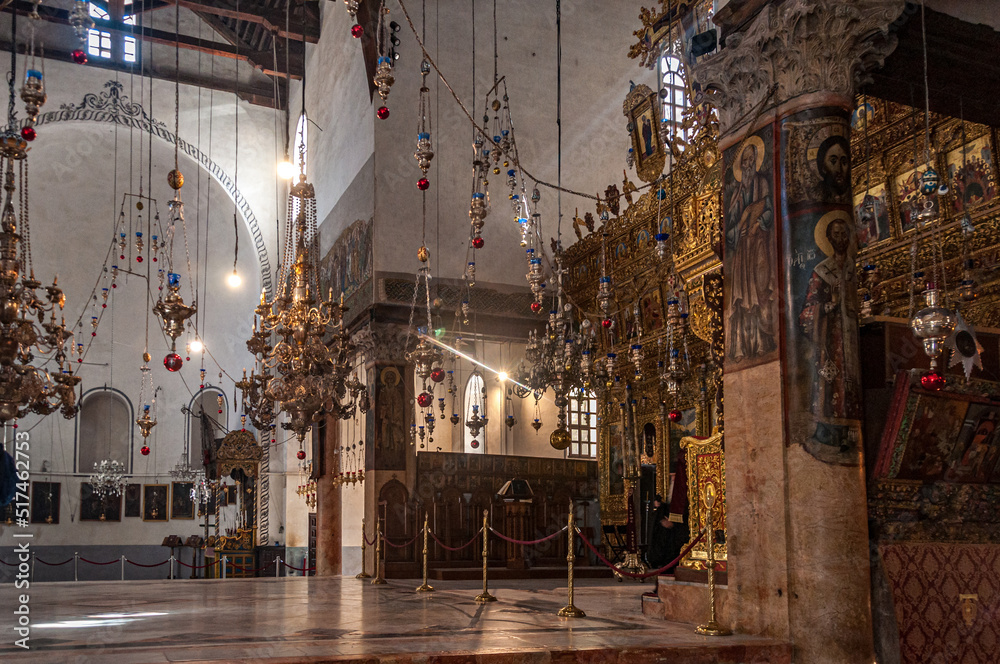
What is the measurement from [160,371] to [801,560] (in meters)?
21.7

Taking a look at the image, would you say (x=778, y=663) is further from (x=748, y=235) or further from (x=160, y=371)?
(x=160, y=371)

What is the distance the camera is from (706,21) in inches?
498

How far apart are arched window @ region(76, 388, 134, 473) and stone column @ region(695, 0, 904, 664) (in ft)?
68.3

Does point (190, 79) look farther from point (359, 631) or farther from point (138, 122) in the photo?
point (359, 631)

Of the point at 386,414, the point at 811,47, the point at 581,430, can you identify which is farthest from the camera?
the point at 581,430

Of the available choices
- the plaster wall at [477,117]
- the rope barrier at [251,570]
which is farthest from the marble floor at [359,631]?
the rope barrier at [251,570]

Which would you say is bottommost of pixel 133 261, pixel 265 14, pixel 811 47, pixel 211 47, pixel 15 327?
pixel 15 327

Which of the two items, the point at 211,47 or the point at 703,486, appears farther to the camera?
the point at 211,47

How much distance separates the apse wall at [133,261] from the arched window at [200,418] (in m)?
0.21

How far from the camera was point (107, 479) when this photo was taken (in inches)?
891

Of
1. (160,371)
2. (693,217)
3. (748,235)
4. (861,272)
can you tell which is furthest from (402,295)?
(160,371)

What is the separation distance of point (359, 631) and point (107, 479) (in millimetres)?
18383

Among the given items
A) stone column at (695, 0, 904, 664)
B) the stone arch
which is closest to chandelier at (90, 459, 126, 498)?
the stone arch

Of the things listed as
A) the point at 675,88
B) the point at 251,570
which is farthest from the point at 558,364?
the point at 251,570
